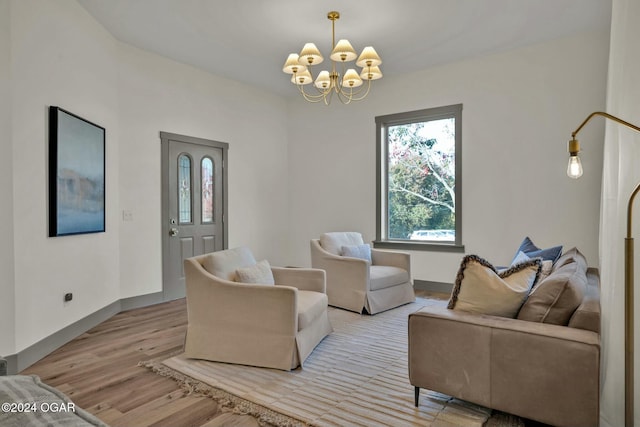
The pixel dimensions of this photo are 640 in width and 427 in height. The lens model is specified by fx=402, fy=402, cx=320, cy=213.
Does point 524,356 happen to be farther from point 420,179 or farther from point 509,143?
point 420,179

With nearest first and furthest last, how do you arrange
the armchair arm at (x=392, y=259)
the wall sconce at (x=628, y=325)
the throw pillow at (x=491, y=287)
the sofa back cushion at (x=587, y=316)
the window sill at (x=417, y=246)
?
the wall sconce at (x=628, y=325) < the sofa back cushion at (x=587, y=316) < the throw pillow at (x=491, y=287) < the armchair arm at (x=392, y=259) < the window sill at (x=417, y=246)

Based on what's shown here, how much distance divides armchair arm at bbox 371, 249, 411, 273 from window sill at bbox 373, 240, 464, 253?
27.5 inches

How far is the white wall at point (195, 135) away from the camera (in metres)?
4.50

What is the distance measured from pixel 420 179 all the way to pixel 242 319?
134 inches

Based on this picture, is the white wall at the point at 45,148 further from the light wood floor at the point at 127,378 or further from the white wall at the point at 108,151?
the light wood floor at the point at 127,378

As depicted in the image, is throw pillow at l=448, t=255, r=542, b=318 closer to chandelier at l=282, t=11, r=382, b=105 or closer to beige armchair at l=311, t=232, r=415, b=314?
beige armchair at l=311, t=232, r=415, b=314

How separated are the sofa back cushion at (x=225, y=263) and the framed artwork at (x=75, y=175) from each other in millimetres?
1307

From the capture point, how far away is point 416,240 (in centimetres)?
542

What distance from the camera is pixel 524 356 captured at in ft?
6.09

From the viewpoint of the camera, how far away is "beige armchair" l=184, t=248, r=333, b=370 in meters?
2.73

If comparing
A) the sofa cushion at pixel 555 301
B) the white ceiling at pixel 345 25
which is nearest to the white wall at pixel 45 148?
the white ceiling at pixel 345 25

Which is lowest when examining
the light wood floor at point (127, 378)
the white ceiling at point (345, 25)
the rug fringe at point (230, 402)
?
the light wood floor at point (127, 378)

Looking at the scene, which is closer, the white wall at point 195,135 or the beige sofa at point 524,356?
the beige sofa at point 524,356

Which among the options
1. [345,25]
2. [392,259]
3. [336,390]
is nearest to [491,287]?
[336,390]
